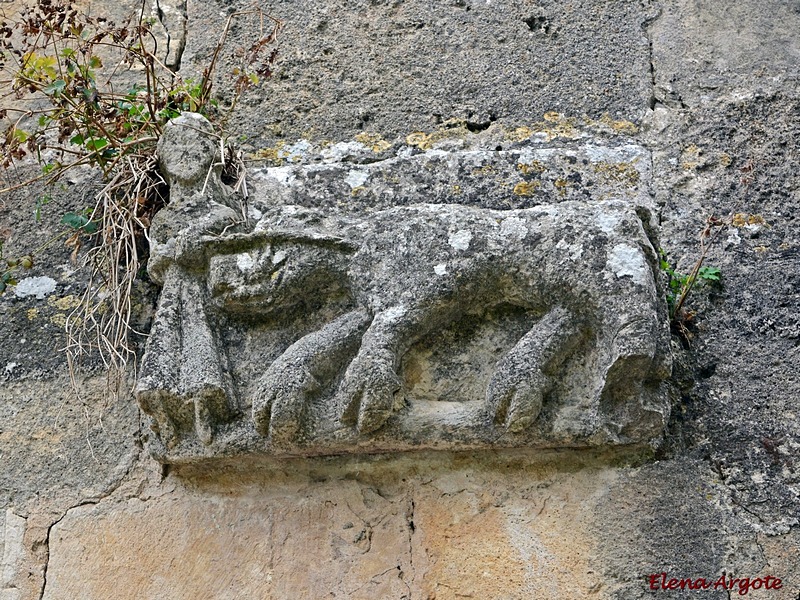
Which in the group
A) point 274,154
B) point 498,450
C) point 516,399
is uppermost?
point 274,154

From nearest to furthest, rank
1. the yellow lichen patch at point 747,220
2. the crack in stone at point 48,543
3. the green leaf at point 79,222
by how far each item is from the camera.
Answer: the crack in stone at point 48,543, the yellow lichen patch at point 747,220, the green leaf at point 79,222

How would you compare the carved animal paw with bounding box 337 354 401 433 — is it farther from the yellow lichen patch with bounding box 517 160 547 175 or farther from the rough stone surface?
the rough stone surface

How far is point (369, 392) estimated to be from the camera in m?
2.24

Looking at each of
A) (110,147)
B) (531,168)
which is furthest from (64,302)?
(531,168)

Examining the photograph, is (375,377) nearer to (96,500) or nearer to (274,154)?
(96,500)

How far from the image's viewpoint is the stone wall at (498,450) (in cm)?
228

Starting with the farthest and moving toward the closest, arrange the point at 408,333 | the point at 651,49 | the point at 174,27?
the point at 174,27 → the point at 651,49 → the point at 408,333

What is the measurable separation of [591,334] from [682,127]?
794mm

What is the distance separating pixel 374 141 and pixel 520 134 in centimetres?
39

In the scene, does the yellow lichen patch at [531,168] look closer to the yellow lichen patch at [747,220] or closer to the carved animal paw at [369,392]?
the yellow lichen patch at [747,220]

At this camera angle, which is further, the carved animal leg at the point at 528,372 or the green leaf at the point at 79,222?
the green leaf at the point at 79,222

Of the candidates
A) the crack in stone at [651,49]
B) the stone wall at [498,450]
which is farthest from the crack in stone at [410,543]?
the crack in stone at [651,49]

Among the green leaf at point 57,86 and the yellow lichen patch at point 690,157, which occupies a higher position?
the green leaf at point 57,86

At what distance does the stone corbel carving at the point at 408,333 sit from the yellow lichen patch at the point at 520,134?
394 millimetres
